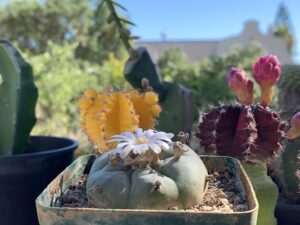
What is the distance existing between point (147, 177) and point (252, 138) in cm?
24

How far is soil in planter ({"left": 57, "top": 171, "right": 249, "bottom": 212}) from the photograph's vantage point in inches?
20.8

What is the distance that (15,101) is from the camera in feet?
3.00

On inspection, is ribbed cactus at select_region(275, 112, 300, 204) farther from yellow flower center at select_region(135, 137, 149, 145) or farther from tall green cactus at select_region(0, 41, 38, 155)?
tall green cactus at select_region(0, 41, 38, 155)

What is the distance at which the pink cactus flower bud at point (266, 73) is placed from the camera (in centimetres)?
77

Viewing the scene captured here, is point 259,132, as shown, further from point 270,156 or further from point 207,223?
point 207,223

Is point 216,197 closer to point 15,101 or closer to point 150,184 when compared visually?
point 150,184

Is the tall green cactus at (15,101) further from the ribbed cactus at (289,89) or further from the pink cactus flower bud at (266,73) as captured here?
the ribbed cactus at (289,89)

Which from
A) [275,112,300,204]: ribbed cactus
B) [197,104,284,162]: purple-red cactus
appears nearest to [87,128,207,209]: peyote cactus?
[197,104,284,162]: purple-red cactus

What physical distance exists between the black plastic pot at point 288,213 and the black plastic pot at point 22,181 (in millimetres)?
431

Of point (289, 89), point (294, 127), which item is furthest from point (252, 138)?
point (289, 89)

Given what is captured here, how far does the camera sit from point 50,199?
545 millimetres

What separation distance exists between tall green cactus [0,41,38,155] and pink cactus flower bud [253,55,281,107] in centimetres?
47

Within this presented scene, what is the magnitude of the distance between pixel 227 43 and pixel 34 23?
9.26m

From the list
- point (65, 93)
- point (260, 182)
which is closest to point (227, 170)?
point (260, 182)
